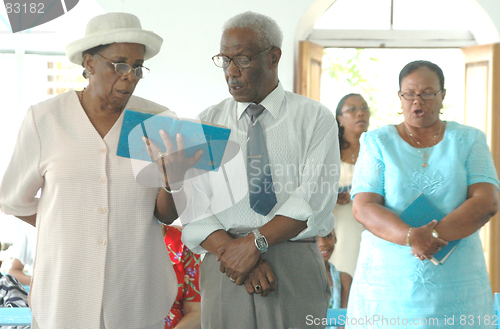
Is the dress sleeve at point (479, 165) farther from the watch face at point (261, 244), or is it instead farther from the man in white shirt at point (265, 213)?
the watch face at point (261, 244)

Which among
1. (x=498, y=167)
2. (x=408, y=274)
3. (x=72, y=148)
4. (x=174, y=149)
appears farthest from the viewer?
(x=498, y=167)

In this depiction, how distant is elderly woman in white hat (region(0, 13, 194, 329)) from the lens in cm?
160

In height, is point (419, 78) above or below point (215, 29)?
below

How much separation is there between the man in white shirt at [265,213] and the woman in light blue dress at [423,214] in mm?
335

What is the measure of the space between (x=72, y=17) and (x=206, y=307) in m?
4.19

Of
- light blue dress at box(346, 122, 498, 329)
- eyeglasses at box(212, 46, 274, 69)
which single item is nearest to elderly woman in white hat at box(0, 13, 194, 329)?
eyeglasses at box(212, 46, 274, 69)

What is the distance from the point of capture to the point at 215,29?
4770mm

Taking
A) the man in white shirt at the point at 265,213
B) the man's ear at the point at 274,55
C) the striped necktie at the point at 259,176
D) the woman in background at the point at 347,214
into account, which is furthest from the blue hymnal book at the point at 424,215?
the woman in background at the point at 347,214

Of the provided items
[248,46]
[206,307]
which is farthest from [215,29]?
[206,307]

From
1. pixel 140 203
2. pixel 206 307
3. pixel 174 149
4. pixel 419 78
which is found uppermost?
pixel 419 78

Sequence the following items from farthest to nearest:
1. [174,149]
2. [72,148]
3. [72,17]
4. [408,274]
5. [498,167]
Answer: [72,17]
[498,167]
[408,274]
[72,148]
[174,149]

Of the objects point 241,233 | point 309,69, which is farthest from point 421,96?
point 309,69

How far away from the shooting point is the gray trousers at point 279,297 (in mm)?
1671

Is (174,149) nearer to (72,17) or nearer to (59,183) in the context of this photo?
(59,183)
